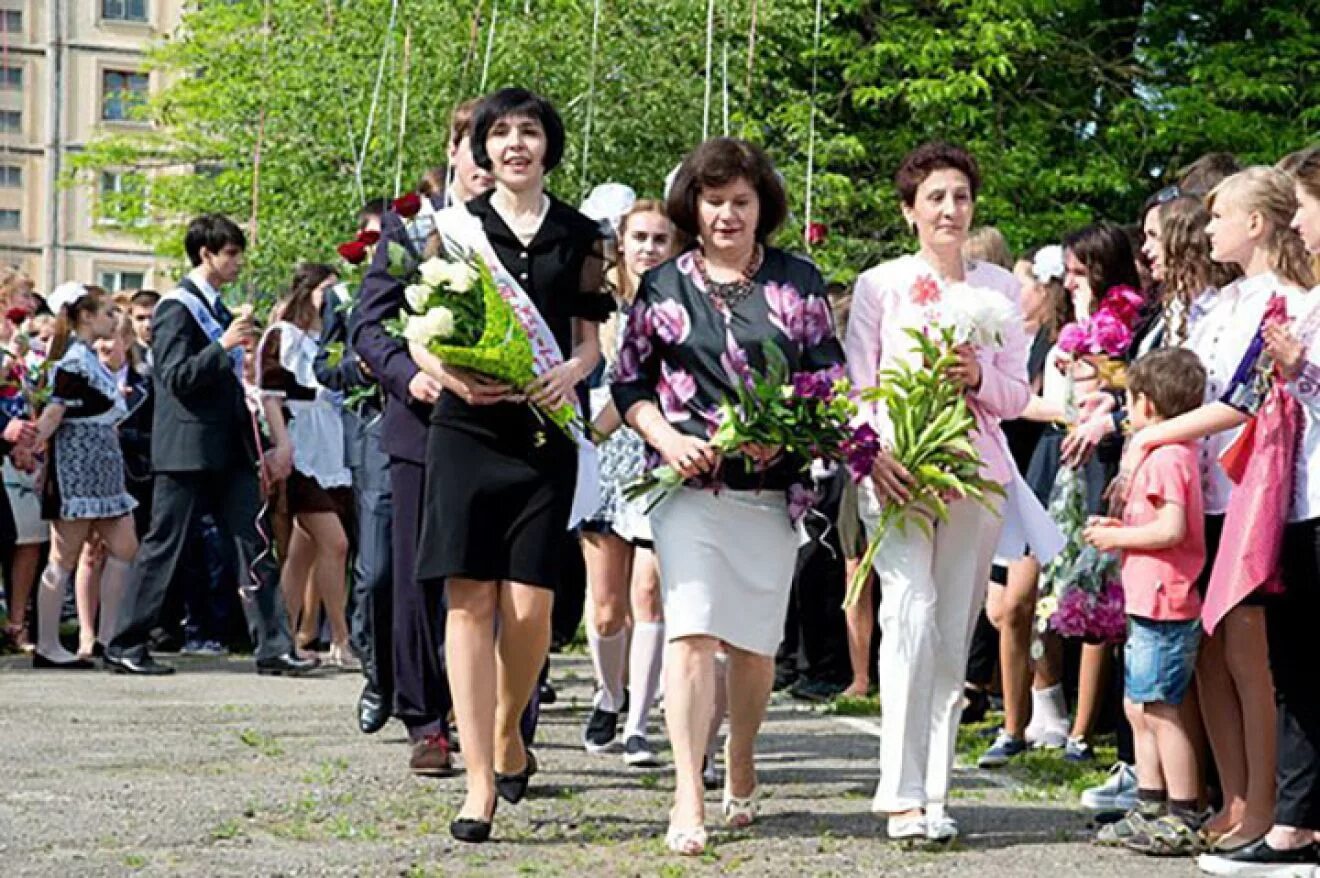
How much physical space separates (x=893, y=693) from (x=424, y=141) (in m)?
18.2

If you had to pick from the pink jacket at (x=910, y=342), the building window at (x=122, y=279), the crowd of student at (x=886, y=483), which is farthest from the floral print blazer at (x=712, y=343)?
the building window at (x=122, y=279)

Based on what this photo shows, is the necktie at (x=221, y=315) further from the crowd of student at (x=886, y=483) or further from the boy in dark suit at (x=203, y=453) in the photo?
the crowd of student at (x=886, y=483)

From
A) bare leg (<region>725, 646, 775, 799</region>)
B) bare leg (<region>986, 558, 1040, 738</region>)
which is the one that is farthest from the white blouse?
bare leg (<region>986, 558, 1040, 738</region>)

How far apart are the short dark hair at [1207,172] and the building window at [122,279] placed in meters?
70.7

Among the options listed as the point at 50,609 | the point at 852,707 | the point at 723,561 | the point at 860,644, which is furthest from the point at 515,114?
the point at 50,609

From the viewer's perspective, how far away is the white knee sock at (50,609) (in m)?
13.5

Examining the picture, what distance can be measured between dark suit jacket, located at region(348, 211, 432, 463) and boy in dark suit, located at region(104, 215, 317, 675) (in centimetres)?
470

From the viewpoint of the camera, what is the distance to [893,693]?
730cm

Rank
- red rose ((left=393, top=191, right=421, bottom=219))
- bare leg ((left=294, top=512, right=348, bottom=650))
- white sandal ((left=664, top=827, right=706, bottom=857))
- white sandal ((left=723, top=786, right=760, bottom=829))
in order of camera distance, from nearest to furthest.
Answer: white sandal ((left=664, top=827, right=706, bottom=857)) → white sandal ((left=723, top=786, right=760, bottom=829)) → red rose ((left=393, top=191, right=421, bottom=219)) → bare leg ((left=294, top=512, right=348, bottom=650))

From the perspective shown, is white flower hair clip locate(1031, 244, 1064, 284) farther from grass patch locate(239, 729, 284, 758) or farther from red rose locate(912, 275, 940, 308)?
grass patch locate(239, 729, 284, 758)

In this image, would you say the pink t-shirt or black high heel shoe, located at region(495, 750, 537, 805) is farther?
black high heel shoe, located at region(495, 750, 537, 805)

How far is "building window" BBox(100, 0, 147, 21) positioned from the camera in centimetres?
7625

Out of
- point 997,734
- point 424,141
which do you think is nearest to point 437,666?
point 997,734

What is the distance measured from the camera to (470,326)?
7355mm
